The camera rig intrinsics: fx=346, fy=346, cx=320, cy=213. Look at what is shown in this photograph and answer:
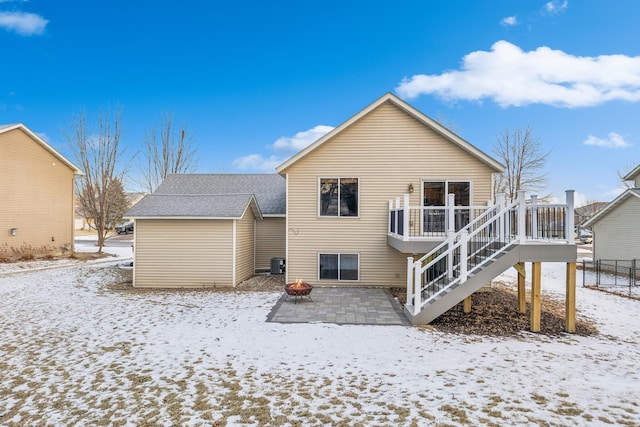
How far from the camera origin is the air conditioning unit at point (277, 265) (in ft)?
47.1

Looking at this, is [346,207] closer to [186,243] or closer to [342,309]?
[342,309]

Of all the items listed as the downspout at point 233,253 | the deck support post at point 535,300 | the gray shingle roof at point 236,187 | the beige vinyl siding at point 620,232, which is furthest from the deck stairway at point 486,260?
the beige vinyl siding at point 620,232

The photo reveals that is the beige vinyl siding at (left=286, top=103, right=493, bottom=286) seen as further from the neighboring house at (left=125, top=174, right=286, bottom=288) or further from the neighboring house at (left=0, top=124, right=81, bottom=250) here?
the neighboring house at (left=0, top=124, right=81, bottom=250)

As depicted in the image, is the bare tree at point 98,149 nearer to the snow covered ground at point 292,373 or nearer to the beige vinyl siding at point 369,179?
the snow covered ground at point 292,373

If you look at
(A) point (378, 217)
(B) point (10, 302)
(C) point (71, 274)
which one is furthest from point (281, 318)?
(C) point (71, 274)

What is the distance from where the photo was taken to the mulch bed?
723 cm

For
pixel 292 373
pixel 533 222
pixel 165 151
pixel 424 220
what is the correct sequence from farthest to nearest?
pixel 165 151, pixel 424 220, pixel 533 222, pixel 292 373

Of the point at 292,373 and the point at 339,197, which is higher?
the point at 339,197

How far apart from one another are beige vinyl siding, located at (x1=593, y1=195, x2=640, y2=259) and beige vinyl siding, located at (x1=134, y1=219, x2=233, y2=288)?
17.4m

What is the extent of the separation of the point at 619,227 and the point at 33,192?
2951 cm

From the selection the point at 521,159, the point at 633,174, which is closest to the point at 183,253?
the point at 633,174

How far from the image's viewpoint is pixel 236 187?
1658 cm

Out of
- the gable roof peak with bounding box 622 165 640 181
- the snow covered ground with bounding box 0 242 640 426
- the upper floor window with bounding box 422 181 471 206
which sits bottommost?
the snow covered ground with bounding box 0 242 640 426

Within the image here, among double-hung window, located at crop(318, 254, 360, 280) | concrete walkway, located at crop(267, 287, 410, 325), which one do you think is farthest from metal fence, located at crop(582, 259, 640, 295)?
double-hung window, located at crop(318, 254, 360, 280)
